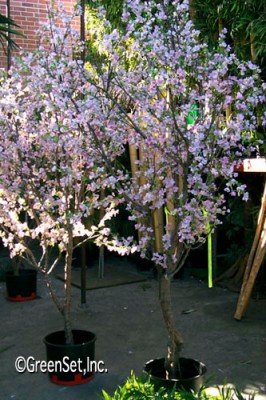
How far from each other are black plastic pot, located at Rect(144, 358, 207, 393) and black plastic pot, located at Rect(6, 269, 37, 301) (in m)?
2.69

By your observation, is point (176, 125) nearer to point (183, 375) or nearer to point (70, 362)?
point (183, 375)

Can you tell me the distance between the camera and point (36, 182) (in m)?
3.90

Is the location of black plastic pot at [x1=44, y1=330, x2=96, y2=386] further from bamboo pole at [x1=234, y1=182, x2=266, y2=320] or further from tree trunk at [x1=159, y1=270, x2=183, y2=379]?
bamboo pole at [x1=234, y1=182, x2=266, y2=320]

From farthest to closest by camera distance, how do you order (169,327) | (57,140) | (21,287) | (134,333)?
(21,287) → (134,333) → (169,327) → (57,140)

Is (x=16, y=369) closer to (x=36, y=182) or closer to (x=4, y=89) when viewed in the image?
(x=36, y=182)

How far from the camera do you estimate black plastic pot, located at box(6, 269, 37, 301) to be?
214 inches

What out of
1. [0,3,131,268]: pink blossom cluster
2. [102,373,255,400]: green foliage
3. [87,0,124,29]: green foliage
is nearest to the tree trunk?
[102,373,255,400]: green foliage

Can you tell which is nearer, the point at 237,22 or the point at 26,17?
the point at 237,22

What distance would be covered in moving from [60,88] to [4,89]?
0.71 m

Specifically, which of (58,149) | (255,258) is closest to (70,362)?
(58,149)

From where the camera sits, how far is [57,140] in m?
2.79

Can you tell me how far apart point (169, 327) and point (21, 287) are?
112 inches

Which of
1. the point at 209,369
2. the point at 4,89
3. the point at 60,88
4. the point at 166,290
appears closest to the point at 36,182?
the point at 4,89

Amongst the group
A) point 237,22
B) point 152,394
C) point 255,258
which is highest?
point 237,22
